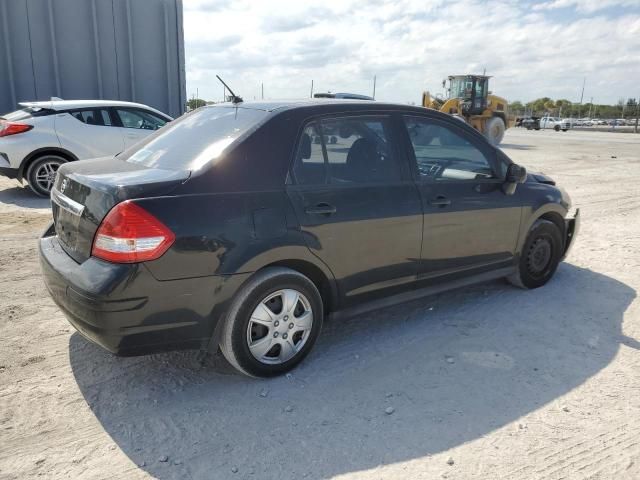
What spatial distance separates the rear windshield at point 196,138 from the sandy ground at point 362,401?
4.35 ft

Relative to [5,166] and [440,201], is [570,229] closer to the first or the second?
[440,201]

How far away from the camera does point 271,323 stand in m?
3.14

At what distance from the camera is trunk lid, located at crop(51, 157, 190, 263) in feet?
8.94

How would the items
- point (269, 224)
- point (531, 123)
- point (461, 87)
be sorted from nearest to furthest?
point (269, 224)
point (461, 87)
point (531, 123)

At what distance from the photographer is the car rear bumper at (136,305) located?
2637mm

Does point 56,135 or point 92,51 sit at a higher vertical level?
point 92,51

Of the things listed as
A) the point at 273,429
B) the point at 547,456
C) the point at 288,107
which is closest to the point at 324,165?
the point at 288,107

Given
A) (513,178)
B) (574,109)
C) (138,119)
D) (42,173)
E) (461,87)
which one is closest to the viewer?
(513,178)

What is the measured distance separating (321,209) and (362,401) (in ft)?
3.87

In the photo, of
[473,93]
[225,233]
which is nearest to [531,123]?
[473,93]

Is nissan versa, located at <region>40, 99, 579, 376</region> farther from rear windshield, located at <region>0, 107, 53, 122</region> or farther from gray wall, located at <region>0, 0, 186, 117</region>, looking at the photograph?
gray wall, located at <region>0, 0, 186, 117</region>

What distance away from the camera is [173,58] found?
1435 cm

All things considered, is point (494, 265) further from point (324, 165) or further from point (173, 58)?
point (173, 58)

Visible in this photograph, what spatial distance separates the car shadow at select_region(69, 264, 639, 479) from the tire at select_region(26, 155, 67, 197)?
18.7 ft
